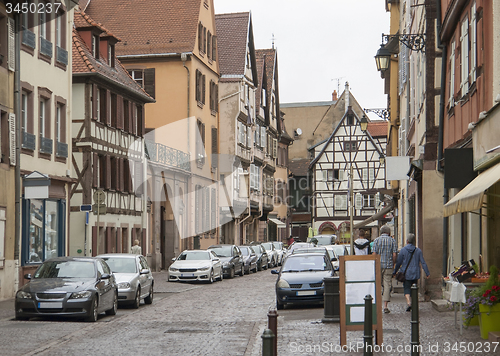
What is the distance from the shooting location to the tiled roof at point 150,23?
48.3m

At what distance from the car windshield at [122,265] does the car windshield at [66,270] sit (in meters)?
3.33

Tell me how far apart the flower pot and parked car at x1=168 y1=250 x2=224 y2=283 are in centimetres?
2168

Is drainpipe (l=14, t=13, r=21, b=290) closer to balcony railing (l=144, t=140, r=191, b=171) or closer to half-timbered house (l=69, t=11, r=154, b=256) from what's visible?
half-timbered house (l=69, t=11, r=154, b=256)

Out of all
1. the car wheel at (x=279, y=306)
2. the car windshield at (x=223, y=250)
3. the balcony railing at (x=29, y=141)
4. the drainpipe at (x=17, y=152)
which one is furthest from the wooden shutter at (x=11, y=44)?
the car windshield at (x=223, y=250)

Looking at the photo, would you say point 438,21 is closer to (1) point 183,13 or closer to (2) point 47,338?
(2) point 47,338

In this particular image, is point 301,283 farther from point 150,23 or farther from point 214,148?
point 214,148

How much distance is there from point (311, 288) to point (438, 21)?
24.3 ft

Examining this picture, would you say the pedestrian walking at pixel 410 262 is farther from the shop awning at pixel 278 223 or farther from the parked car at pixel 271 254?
the shop awning at pixel 278 223

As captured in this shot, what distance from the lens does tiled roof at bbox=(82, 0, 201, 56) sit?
48.3 meters

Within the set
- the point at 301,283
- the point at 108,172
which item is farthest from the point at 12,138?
the point at 108,172

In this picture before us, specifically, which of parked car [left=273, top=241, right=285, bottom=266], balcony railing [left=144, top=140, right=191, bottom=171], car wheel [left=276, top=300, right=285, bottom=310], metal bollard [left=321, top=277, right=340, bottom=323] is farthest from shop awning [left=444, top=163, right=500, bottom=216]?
parked car [left=273, top=241, right=285, bottom=266]

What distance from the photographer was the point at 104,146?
3566 cm

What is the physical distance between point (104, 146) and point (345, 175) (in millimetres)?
44589

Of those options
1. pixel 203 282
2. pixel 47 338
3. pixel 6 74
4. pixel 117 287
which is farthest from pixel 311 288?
pixel 203 282
